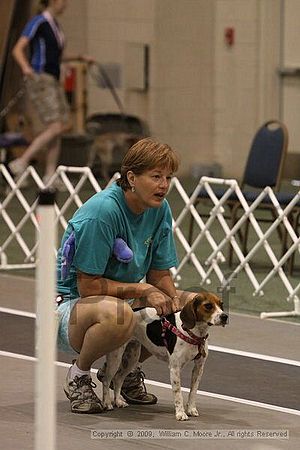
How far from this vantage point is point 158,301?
13.8 ft

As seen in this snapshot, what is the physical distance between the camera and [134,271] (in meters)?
4.36

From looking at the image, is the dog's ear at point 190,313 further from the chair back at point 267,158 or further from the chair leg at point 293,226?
the chair back at point 267,158

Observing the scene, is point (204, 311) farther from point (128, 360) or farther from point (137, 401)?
point (137, 401)

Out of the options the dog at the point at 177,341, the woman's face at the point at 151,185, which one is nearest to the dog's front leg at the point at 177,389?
the dog at the point at 177,341

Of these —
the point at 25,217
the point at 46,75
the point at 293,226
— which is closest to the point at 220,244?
the point at 293,226

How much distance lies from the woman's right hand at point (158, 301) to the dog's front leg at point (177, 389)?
6.4 inches

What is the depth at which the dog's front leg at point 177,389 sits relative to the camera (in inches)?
167

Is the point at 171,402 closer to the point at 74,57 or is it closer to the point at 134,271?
the point at 134,271

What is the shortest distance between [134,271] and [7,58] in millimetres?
8459

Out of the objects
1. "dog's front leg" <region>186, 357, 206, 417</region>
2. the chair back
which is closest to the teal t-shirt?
"dog's front leg" <region>186, 357, 206, 417</region>

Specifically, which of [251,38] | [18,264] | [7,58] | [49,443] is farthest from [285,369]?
[7,58]

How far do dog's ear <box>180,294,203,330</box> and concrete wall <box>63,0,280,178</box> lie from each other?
7834 mm

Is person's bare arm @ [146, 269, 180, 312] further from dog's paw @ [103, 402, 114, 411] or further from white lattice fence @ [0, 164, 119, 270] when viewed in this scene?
white lattice fence @ [0, 164, 119, 270]

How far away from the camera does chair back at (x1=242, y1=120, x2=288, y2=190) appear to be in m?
7.61
